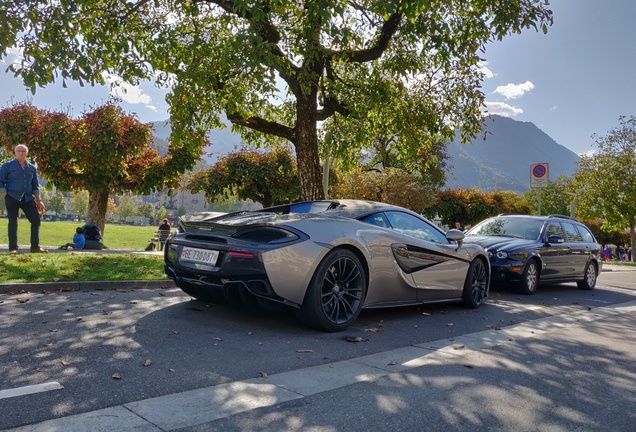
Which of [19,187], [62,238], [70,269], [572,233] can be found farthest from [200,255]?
[62,238]

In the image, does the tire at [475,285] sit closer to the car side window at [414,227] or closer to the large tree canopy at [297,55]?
the car side window at [414,227]

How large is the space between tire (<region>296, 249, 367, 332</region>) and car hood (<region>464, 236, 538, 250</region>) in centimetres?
531

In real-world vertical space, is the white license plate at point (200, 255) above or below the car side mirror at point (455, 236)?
below

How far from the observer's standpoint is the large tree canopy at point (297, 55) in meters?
9.47

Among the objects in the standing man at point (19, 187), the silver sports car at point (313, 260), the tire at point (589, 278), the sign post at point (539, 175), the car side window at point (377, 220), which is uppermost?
the sign post at point (539, 175)

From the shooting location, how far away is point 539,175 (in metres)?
18.0

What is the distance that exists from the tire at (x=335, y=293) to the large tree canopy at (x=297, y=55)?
462 centimetres

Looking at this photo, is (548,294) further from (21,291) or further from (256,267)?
(21,291)

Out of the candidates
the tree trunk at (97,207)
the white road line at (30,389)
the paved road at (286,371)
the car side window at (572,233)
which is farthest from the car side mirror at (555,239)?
the tree trunk at (97,207)

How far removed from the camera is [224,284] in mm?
5000

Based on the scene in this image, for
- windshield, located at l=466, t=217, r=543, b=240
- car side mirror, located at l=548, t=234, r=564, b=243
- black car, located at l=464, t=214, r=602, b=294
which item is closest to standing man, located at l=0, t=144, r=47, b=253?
black car, located at l=464, t=214, r=602, b=294

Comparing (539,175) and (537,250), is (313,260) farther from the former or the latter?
(539,175)

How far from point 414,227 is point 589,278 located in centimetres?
745

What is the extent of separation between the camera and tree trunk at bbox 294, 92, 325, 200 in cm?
1195
